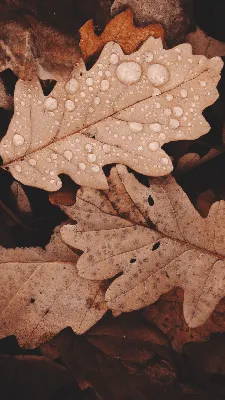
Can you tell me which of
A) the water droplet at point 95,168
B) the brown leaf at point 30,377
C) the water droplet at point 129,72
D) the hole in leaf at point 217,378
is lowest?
the hole in leaf at point 217,378

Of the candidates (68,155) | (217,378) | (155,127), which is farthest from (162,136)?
(217,378)

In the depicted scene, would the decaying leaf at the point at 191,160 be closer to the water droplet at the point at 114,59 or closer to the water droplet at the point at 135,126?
the water droplet at the point at 135,126

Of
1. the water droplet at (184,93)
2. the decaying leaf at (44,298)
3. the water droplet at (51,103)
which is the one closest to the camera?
the water droplet at (184,93)

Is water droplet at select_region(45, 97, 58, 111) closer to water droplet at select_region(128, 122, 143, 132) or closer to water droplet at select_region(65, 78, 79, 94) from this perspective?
water droplet at select_region(65, 78, 79, 94)

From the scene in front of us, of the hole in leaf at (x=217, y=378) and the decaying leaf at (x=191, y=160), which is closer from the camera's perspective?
the decaying leaf at (x=191, y=160)

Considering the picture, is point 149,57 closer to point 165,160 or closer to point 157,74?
point 157,74

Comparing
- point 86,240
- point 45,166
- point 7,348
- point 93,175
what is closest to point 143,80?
point 93,175

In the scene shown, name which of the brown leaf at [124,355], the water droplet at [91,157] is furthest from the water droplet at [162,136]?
the brown leaf at [124,355]

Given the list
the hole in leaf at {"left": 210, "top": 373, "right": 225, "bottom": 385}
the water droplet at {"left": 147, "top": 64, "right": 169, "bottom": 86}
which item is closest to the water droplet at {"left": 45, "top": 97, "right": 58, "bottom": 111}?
the water droplet at {"left": 147, "top": 64, "right": 169, "bottom": 86}
